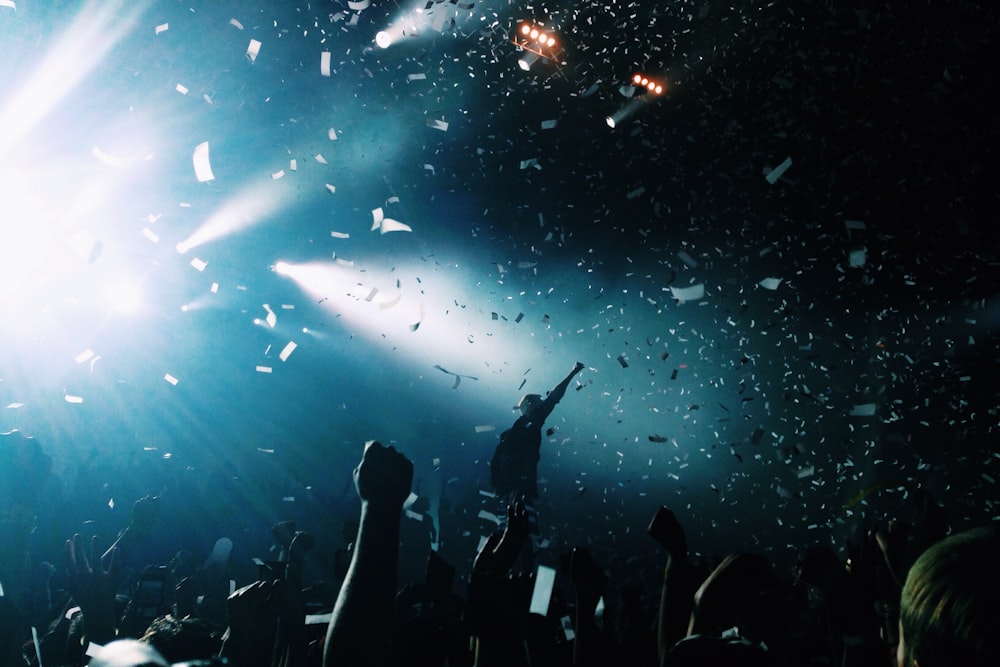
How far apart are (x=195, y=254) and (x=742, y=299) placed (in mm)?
17645

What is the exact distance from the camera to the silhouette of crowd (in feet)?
3.29

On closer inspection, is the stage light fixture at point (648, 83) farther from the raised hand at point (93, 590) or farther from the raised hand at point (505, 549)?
the raised hand at point (93, 590)

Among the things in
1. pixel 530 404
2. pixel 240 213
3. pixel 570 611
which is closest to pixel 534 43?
pixel 530 404

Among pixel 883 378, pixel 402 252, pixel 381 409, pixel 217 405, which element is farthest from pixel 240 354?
pixel 883 378

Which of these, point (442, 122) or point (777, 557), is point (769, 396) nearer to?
point (777, 557)

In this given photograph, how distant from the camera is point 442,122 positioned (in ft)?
33.6

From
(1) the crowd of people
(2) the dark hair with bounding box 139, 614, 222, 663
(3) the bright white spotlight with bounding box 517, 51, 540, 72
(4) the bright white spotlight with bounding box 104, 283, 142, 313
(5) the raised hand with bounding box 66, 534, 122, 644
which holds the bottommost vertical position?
(5) the raised hand with bounding box 66, 534, 122, 644

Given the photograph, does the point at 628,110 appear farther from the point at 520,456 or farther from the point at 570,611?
the point at 570,611

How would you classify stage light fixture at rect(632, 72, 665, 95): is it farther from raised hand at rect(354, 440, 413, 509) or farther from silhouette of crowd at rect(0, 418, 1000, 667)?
raised hand at rect(354, 440, 413, 509)

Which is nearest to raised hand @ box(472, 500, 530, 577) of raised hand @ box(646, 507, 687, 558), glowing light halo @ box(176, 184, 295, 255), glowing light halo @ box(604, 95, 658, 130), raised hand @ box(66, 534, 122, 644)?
raised hand @ box(646, 507, 687, 558)

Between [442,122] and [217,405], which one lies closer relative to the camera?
[442,122]

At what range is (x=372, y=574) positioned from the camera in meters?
1.55

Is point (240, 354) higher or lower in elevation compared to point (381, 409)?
higher

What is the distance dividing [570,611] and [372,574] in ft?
6.89
